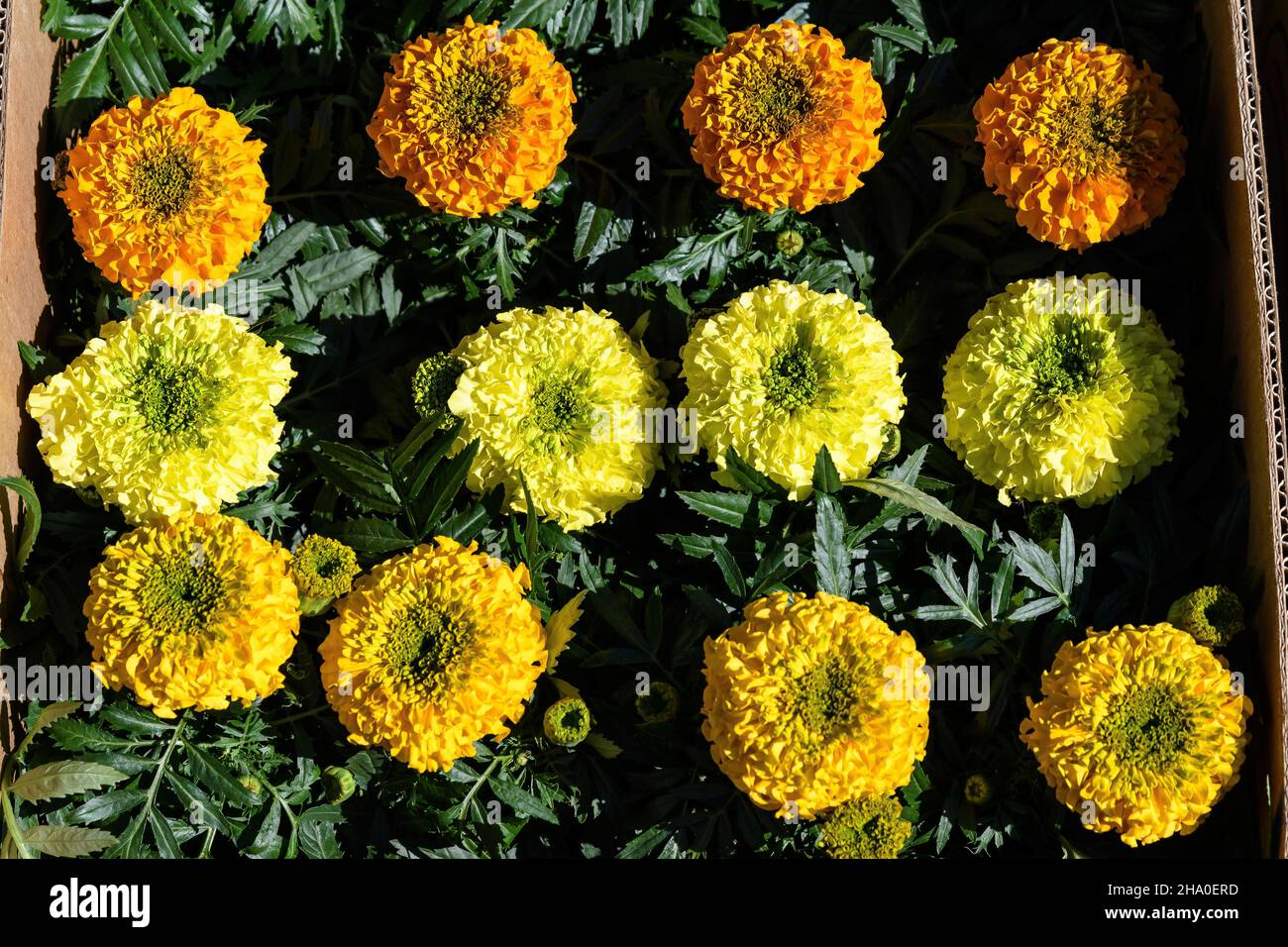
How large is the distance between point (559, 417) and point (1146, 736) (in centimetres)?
117

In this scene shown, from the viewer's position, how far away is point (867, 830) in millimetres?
2104

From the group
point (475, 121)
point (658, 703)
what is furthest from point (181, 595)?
point (475, 121)

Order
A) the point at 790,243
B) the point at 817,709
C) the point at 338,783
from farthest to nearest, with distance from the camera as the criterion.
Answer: the point at 790,243, the point at 338,783, the point at 817,709

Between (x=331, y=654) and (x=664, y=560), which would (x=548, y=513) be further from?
(x=331, y=654)

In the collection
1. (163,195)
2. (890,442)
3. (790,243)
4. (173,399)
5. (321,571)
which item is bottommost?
(321,571)

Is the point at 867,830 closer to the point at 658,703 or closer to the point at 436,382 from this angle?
the point at 658,703

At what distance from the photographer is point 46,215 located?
2.47 meters

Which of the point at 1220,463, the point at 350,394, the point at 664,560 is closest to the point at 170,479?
the point at 350,394

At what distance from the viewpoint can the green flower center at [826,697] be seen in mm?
1985

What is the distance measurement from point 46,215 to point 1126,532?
90.5 inches

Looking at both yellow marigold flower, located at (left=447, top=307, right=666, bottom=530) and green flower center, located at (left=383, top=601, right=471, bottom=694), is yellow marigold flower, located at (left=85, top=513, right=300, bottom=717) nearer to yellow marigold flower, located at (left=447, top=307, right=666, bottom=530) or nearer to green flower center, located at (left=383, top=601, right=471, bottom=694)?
green flower center, located at (left=383, top=601, right=471, bottom=694)

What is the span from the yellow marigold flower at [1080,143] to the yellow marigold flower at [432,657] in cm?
122

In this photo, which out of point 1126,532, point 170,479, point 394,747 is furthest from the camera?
point 1126,532

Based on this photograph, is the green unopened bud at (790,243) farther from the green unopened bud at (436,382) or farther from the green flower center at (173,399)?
the green flower center at (173,399)
